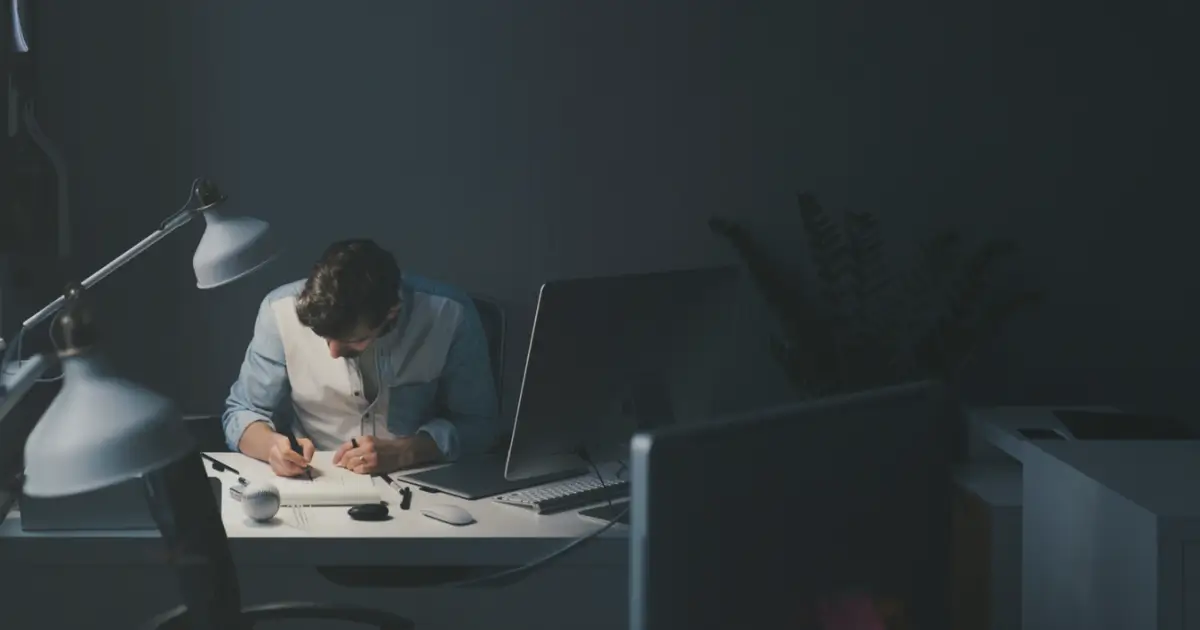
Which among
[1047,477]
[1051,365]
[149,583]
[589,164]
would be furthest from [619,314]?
[1051,365]

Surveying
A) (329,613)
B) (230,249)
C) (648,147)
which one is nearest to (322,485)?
(329,613)

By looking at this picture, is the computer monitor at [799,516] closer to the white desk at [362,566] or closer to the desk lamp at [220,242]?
the white desk at [362,566]

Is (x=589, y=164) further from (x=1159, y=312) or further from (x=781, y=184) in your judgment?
(x=1159, y=312)

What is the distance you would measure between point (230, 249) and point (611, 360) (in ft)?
2.20

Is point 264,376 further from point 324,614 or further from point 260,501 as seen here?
point 324,614

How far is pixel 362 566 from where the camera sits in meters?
2.36

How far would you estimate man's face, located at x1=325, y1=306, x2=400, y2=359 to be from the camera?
2865 millimetres

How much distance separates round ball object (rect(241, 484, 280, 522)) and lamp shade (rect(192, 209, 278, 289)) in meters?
0.36

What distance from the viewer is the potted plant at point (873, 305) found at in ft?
12.5

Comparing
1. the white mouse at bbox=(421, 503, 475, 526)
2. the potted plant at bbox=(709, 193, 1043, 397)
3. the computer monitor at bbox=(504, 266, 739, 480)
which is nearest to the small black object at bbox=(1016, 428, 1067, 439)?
the potted plant at bbox=(709, 193, 1043, 397)

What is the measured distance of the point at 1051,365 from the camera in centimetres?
411

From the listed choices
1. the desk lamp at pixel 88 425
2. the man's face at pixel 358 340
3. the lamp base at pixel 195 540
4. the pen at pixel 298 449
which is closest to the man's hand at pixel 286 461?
the pen at pixel 298 449

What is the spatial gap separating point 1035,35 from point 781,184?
896 mm

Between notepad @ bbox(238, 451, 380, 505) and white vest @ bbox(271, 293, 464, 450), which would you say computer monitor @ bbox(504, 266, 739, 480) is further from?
white vest @ bbox(271, 293, 464, 450)
